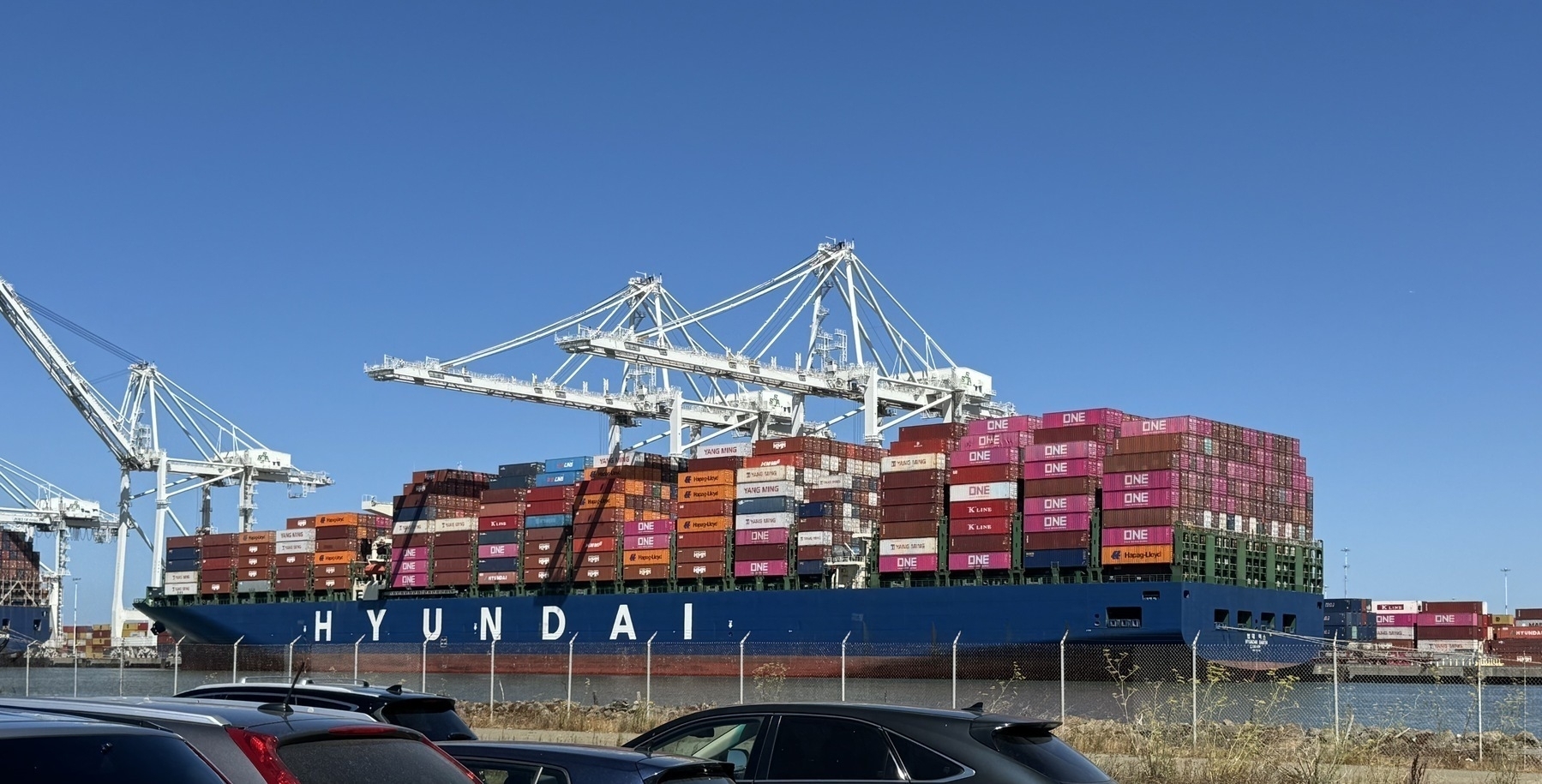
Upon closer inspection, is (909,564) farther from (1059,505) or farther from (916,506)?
(1059,505)

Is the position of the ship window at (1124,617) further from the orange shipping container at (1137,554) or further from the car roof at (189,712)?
the car roof at (189,712)

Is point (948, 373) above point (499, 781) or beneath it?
above

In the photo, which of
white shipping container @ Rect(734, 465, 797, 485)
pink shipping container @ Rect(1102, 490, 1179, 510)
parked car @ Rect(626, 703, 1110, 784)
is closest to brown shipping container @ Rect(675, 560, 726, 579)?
white shipping container @ Rect(734, 465, 797, 485)

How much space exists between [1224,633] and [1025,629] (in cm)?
635

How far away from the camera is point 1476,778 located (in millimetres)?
15586

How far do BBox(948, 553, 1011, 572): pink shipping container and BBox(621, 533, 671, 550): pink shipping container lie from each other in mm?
13410

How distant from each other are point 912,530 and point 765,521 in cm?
611

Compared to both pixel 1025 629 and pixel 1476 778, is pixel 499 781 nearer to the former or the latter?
pixel 1476 778

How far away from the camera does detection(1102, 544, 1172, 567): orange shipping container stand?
48938mm

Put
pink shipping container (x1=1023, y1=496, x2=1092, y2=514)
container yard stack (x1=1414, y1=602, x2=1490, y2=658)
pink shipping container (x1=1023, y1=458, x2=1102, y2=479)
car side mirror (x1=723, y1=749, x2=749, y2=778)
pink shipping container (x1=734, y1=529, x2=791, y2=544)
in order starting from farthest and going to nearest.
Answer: container yard stack (x1=1414, y1=602, x2=1490, y2=658) < pink shipping container (x1=734, y1=529, x2=791, y2=544) < pink shipping container (x1=1023, y1=496, x2=1092, y2=514) < pink shipping container (x1=1023, y1=458, x2=1102, y2=479) < car side mirror (x1=723, y1=749, x2=749, y2=778)

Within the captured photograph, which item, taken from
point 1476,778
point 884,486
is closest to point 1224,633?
point 884,486

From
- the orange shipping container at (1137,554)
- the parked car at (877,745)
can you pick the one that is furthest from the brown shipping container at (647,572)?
the parked car at (877,745)

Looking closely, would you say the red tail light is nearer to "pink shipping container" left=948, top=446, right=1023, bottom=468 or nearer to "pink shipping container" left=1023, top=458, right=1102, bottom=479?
"pink shipping container" left=1023, top=458, right=1102, bottom=479

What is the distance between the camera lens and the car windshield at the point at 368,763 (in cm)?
560
